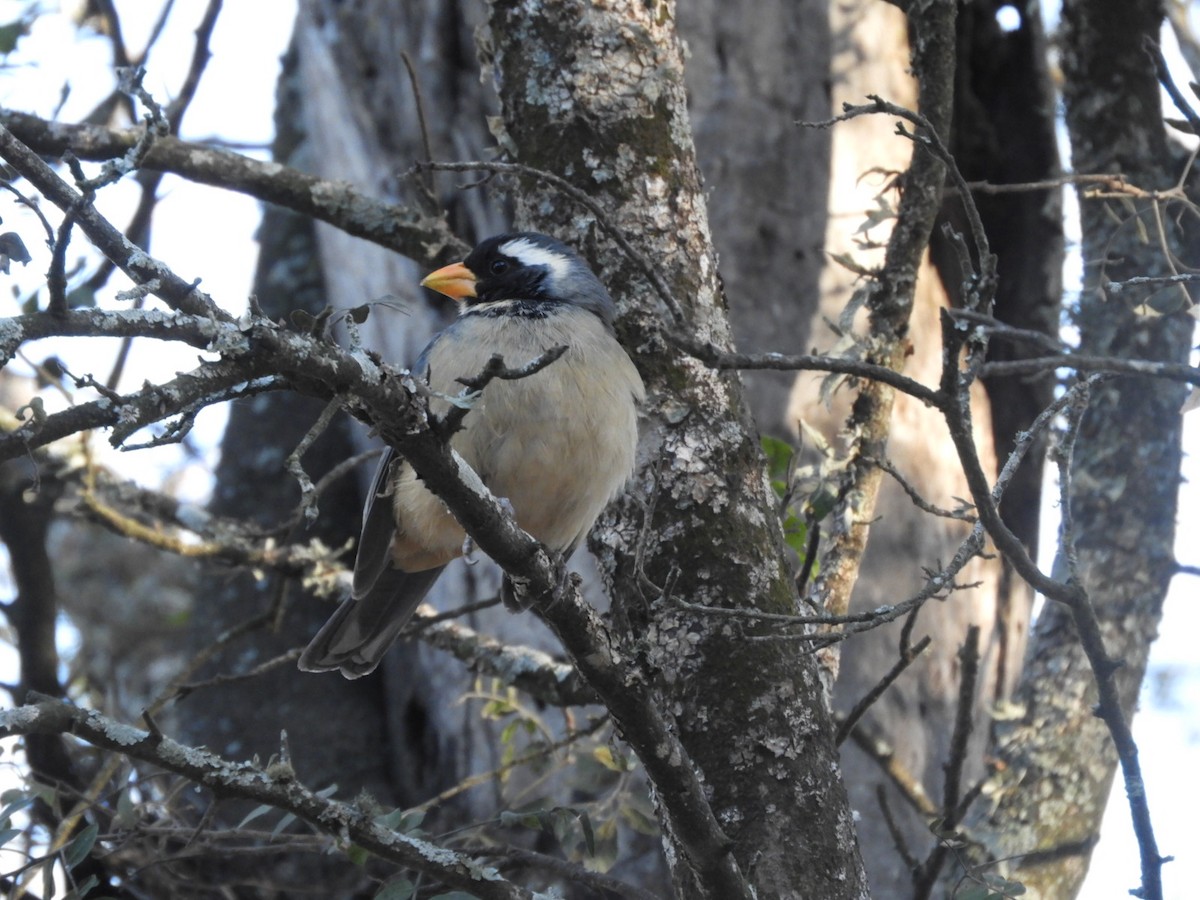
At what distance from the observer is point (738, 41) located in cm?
506

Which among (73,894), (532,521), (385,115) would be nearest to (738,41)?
(385,115)

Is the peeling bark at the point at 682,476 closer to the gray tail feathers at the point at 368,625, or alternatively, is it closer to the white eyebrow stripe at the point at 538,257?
the white eyebrow stripe at the point at 538,257

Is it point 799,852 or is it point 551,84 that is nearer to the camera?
point 799,852

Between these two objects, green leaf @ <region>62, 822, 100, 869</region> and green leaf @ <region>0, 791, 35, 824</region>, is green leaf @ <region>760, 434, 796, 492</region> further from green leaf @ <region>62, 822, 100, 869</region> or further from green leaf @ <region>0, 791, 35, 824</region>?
green leaf @ <region>0, 791, 35, 824</region>

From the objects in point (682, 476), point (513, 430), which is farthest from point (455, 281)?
point (682, 476)

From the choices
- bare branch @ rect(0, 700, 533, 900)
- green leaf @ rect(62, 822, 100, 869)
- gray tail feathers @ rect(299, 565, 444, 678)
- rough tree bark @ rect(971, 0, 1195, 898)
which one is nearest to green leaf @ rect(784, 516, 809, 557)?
rough tree bark @ rect(971, 0, 1195, 898)

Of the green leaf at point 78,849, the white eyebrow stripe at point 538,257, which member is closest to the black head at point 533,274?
the white eyebrow stripe at point 538,257

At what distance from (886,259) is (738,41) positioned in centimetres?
182

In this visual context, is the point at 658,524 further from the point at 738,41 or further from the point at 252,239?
the point at 252,239

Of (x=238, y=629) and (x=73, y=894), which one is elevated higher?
(x=238, y=629)

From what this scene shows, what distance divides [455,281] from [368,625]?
110cm

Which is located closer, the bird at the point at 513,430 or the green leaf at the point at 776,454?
the bird at the point at 513,430

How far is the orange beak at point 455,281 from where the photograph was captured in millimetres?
3990

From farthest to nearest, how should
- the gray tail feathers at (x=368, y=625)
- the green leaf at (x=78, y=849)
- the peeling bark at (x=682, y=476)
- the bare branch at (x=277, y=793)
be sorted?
1. the gray tail feathers at (x=368, y=625)
2. the green leaf at (x=78, y=849)
3. the peeling bark at (x=682, y=476)
4. the bare branch at (x=277, y=793)
